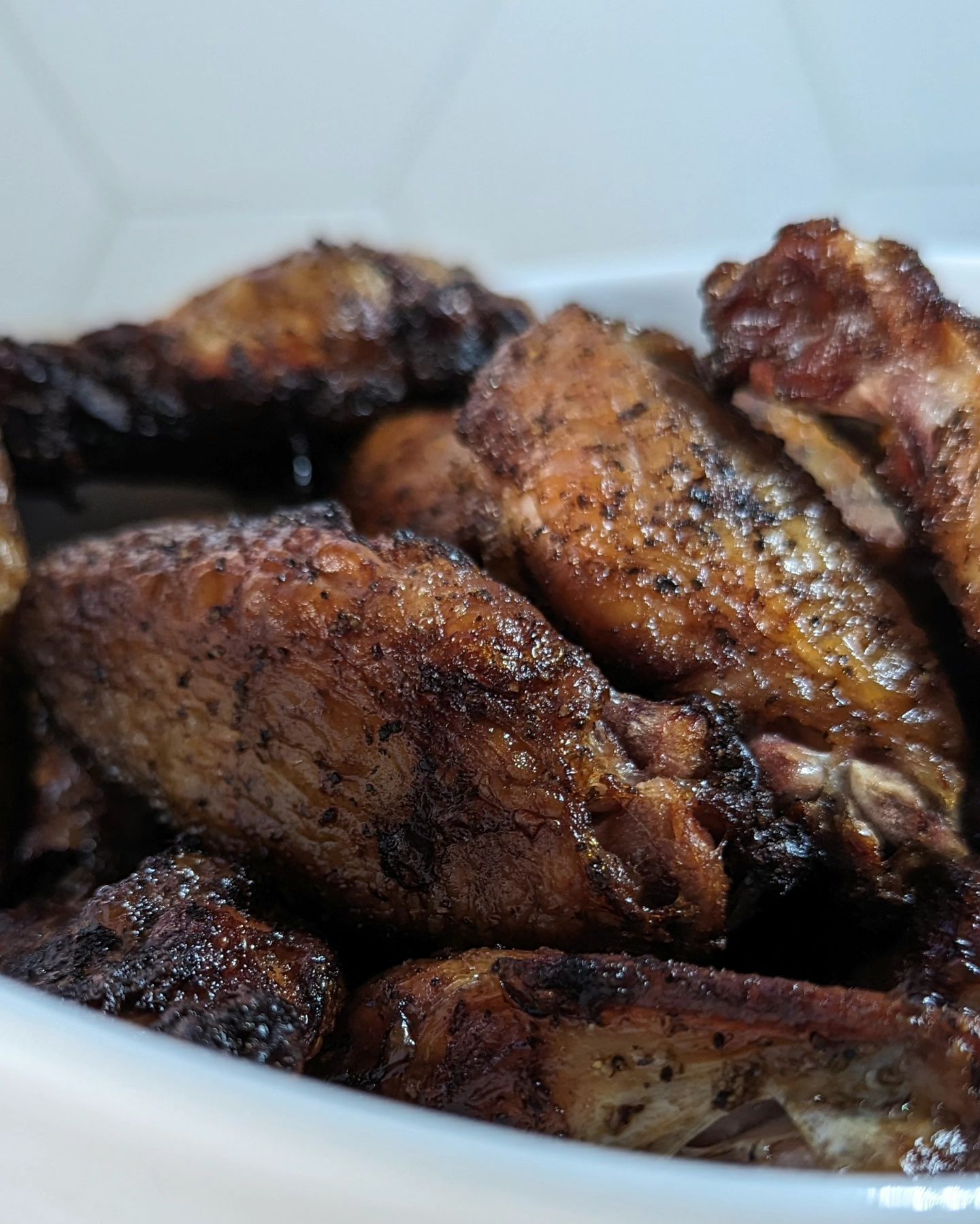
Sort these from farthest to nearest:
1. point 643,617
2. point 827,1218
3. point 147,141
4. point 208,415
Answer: point 147,141, point 208,415, point 643,617, point 827,1218

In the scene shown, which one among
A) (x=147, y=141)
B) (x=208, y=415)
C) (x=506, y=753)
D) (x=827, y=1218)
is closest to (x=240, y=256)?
(x=147, y=141)

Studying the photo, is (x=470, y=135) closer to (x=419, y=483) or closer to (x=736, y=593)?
(x=419, y=483)

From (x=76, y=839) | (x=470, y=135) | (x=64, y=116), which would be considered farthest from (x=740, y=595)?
(x=64, y=116)

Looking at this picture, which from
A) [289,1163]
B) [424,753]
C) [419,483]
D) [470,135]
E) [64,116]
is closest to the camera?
[289,1163]

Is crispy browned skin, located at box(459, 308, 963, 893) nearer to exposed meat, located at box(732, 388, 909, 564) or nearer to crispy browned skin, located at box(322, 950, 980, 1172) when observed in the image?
exposed meat, located at box(732, 388, 909, 564)

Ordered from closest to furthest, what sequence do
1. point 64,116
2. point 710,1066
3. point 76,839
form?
point 710,1066 < point 76,839 < point 64,116

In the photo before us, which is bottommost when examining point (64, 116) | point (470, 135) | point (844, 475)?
point (844, 475)

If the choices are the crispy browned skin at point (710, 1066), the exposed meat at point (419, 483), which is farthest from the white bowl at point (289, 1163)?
the exposed meat at point (419, 483)

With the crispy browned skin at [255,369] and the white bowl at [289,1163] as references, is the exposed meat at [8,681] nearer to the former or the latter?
the crispy browned skin at [255,369]

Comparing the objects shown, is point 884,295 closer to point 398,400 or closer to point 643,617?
point 643,617
